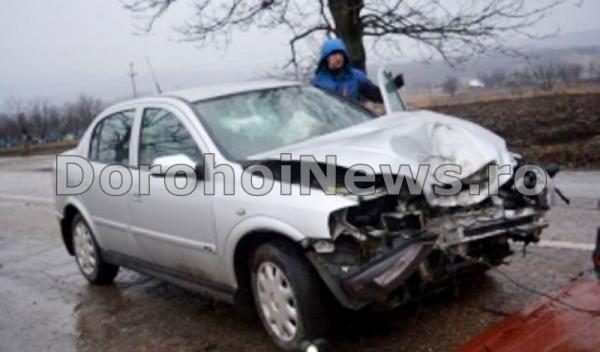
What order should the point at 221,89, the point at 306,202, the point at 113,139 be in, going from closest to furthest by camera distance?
the point at 306,202 → the point at 221,89 → the point at 113,139

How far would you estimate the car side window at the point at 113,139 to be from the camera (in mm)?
5453

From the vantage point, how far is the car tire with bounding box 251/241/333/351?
146 inches

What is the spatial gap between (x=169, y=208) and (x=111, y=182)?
101 cm

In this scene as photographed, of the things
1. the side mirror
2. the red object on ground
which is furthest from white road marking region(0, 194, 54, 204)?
the red object on ground

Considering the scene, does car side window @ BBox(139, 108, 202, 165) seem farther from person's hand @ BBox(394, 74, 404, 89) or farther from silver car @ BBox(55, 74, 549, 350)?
person's hand @ BBox(394, 74, 404, 89)

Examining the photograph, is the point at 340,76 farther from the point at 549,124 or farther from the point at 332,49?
the point at 549,124

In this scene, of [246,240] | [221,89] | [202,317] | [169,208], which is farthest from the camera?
[221,89]

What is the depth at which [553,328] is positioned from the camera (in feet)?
9.28

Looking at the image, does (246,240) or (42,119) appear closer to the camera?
(246,240)

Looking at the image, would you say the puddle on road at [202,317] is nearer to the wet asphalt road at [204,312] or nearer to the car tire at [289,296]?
the wet asphalt road at [204,312]

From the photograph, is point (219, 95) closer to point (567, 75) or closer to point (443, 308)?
point (443, 308)

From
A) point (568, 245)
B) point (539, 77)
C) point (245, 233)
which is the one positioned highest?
point (539, 77)

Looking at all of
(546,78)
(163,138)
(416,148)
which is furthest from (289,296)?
(546,78)

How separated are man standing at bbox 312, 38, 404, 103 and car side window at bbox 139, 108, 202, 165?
214 cm
